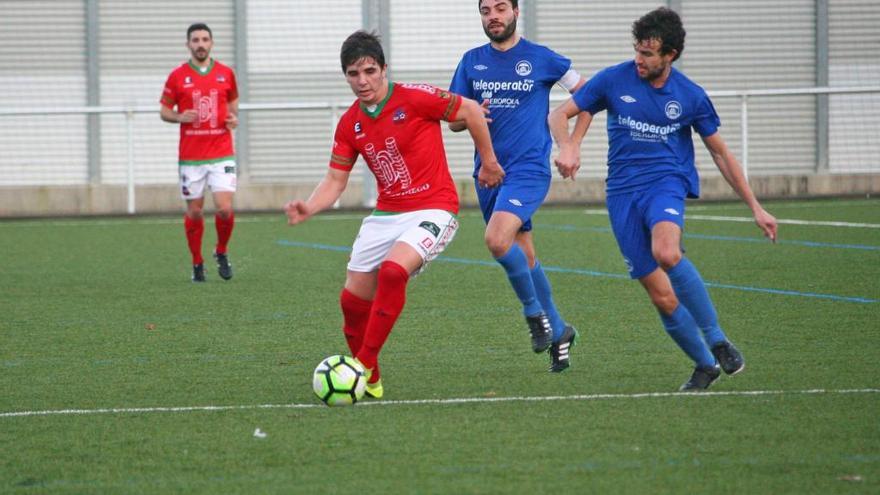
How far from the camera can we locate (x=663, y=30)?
255 inches

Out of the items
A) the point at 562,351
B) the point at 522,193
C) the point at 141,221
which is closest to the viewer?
the point at 562,351

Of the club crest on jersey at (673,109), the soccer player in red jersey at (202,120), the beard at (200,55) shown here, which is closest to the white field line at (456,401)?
the club crest on jersey at (673,109)

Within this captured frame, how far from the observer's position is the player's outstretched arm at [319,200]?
20.9ft

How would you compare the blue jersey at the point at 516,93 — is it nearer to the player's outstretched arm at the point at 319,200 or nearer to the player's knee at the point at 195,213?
the player's outstretched arm at the point at 319,200

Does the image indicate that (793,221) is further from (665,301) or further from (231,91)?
(665,301)

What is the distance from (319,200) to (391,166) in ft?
1.27

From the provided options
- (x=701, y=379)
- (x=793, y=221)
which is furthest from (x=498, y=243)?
(x=793, y=221)

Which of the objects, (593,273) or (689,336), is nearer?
(689,336)

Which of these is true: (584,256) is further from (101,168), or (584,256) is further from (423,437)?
(101,168)

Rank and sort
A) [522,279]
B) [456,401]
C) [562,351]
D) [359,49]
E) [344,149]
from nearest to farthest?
[456,401], [359,49], [344,149], [562,351], [522,279]

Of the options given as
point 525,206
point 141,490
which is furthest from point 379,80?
point 141,490

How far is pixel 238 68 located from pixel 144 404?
647 inches

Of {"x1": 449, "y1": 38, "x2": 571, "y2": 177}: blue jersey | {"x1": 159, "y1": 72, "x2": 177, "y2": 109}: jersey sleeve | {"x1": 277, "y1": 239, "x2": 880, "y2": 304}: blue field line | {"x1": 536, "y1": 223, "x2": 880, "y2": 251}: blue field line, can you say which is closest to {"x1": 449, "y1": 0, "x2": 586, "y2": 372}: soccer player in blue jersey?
{"x1": 449, "y1": 38, "x2": 571, "y2": 177}: blue jersey

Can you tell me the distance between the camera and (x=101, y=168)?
22109 millimetres
